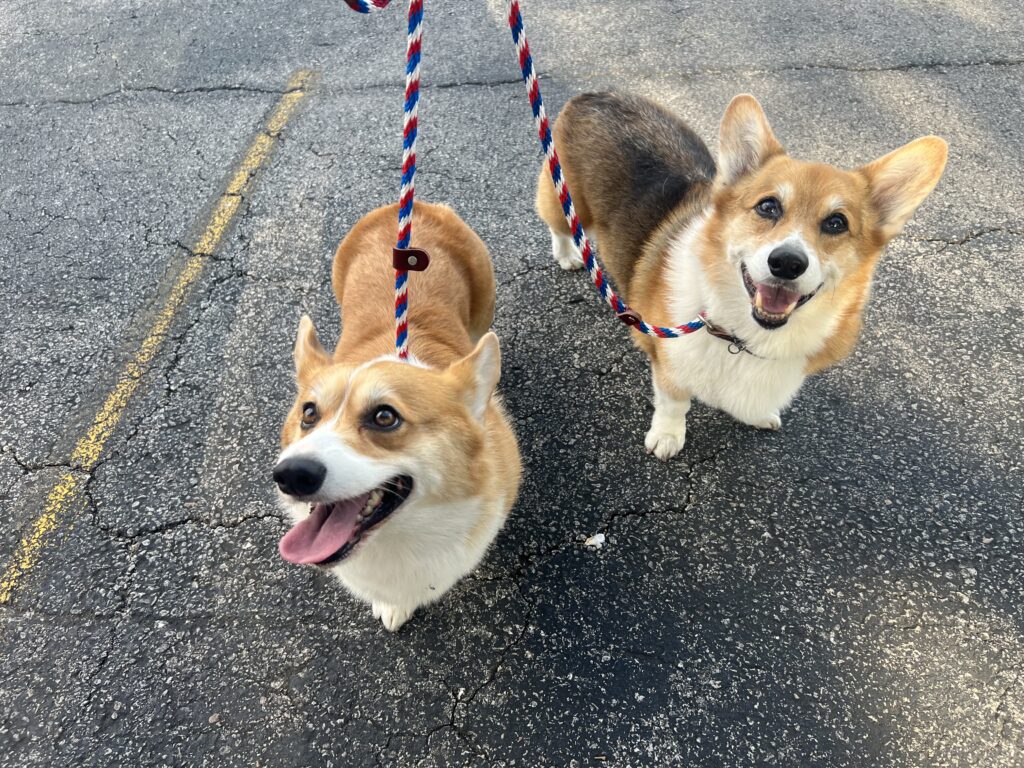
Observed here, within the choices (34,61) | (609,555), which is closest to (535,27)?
(34,61)

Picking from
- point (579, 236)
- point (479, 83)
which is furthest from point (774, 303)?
point (479, 83)

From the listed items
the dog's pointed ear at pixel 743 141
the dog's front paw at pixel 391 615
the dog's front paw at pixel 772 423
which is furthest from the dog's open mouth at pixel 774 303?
the dog's front paw at pixel 391 615

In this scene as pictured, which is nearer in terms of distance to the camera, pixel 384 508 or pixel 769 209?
pixel 384 508

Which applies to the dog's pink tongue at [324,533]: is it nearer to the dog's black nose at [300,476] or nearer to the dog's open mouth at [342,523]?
the dog's open mouth at [342,523]

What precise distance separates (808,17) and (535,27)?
235cm

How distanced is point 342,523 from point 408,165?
41.7 inches

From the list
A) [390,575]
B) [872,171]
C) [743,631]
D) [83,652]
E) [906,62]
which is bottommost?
[83,652]

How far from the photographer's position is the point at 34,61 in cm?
547

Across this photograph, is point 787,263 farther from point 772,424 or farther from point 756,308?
point 772,424

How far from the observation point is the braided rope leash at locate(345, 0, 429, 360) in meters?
1.80

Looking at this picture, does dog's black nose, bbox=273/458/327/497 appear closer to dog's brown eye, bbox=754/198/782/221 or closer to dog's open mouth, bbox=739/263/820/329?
dog's open mouth, bbox=739/263/820/329

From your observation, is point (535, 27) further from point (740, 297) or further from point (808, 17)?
point (740, 297)

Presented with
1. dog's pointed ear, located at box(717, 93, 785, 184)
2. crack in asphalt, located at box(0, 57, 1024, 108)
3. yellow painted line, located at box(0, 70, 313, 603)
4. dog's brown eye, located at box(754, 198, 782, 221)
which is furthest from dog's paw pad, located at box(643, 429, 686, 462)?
crack in asphalt, located at box(0, 57, 1024, 108)

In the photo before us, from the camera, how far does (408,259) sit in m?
2.02
